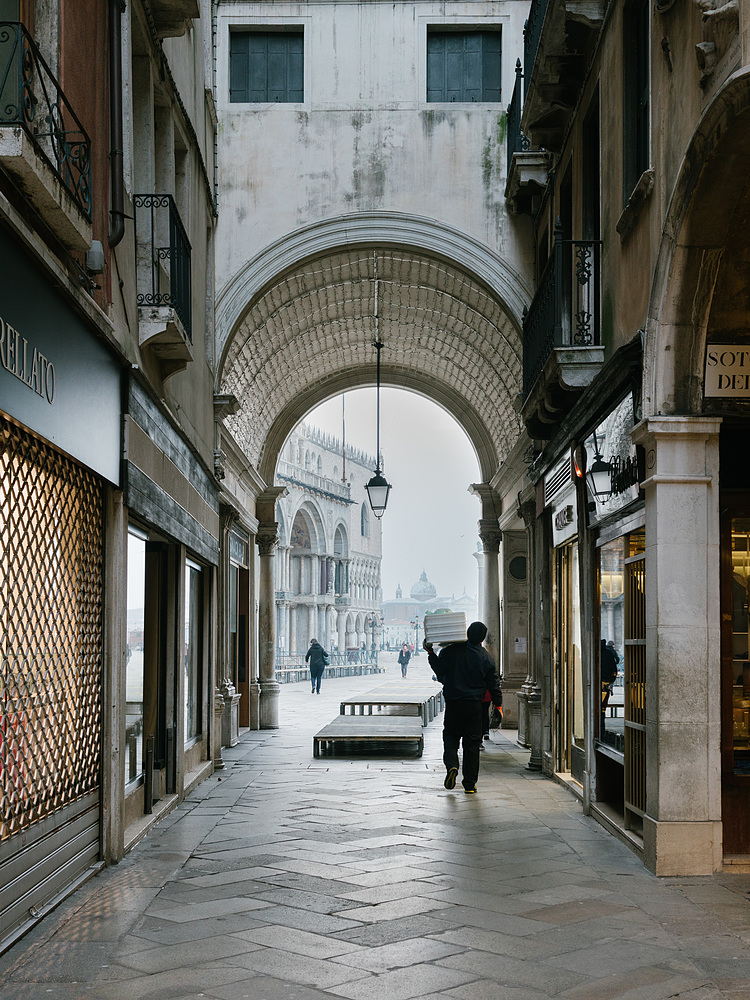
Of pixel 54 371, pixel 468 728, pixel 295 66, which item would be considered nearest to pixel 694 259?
pixel 54 371

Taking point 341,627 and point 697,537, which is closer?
point 697,537

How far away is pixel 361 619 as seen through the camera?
83.7 m

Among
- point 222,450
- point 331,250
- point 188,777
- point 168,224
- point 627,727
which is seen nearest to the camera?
point 627,727

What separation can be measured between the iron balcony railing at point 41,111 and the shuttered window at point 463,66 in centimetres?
900

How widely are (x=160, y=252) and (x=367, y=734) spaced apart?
7301mm

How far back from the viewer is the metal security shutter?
19.1 feet

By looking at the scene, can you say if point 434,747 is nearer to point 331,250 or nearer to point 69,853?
point 331,250

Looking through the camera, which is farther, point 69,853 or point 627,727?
point 627,727

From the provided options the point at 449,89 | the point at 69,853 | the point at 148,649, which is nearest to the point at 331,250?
the point at 449,89

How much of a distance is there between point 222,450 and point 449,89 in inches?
218

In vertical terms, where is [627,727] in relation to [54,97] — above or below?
below

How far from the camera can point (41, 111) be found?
5.99 metres

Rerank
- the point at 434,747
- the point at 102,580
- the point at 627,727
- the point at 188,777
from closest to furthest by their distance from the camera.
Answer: the point at 102,580, the point at 627,727, the point at 188,777, the point at 434,747

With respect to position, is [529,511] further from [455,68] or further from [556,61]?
[556,61]
